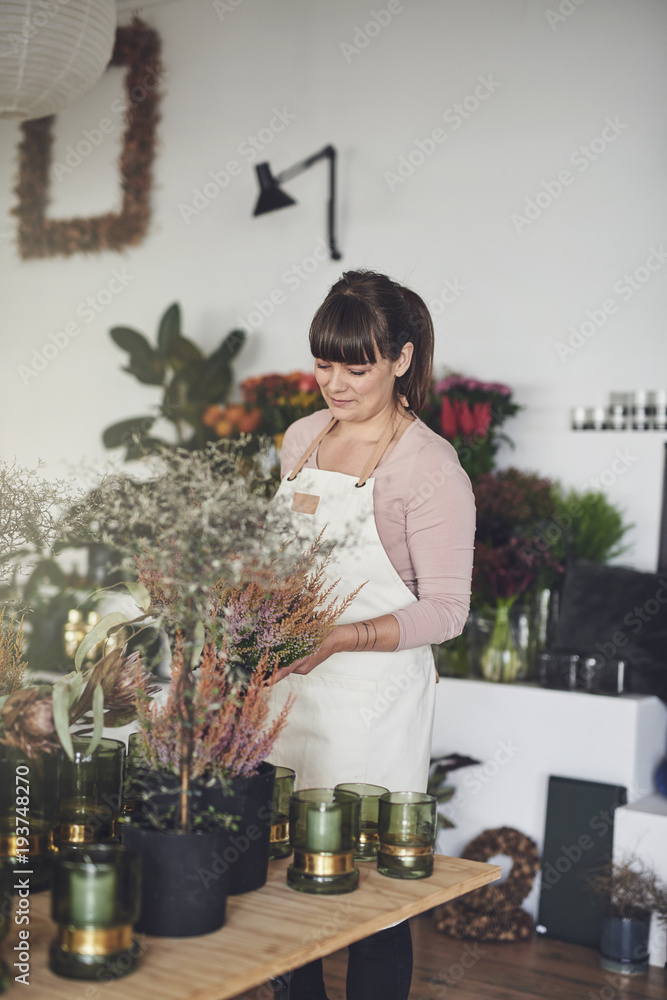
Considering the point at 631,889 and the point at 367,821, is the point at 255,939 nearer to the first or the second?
the point at 367,821

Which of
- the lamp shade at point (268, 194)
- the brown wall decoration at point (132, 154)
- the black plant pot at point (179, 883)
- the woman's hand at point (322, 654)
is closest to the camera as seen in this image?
the black plant pot at point (179, 883)

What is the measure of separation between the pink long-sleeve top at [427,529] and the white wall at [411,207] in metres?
1.68

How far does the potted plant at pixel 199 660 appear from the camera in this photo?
1.00 m

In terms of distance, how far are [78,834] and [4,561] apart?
0.35 metres

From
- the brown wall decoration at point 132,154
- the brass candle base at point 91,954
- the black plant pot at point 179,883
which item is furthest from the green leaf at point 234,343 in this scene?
the brass candle base at point 91,954

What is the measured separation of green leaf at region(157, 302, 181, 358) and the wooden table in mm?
3157

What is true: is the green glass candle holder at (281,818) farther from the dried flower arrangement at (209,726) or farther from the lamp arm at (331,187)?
the lamp arm at (331,187)

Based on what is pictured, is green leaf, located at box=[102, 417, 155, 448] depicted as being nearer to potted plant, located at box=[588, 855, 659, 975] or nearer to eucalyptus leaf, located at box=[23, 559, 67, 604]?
eucalyptus leaf, located at box=[23, 559, 67, 604]

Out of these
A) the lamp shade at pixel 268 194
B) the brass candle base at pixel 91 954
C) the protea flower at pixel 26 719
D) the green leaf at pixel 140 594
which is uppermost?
the lamp shade at pixel 268 194

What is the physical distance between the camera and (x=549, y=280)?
3438 millimetres

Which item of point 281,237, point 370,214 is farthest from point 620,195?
point 281,237

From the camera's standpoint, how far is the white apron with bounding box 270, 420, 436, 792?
1688mm

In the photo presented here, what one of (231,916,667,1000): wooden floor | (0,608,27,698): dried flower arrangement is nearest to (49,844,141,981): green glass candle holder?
(0,608,27,698): dried flower arrangement

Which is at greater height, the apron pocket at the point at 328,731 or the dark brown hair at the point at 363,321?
the dark brown hair at the point at 363,321
